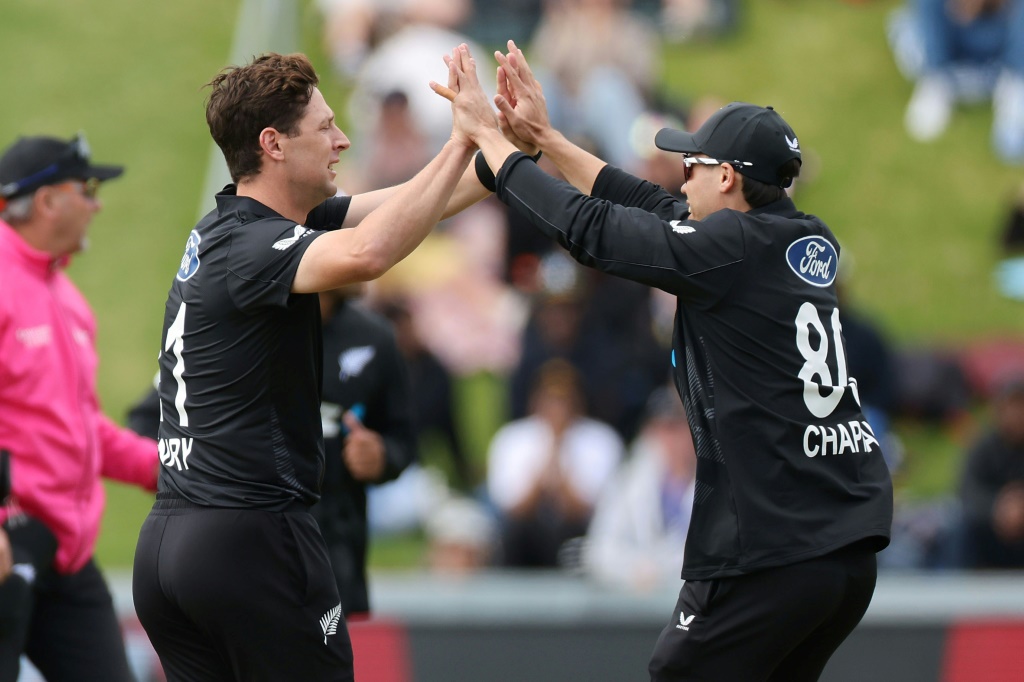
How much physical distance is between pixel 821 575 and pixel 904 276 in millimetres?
9373

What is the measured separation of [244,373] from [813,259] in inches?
67.6

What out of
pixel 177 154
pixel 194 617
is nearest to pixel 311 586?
pixel 194 617

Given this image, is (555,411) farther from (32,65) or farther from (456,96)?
(32,65)

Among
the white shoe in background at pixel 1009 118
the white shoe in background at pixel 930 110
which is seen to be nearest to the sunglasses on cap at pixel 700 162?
the white shoe in background at pixel 1009 118

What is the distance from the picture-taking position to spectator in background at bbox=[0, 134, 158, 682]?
485cm

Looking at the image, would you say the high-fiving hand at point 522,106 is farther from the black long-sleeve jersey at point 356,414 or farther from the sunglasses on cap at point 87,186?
the sunglasses on cap at point 87,186

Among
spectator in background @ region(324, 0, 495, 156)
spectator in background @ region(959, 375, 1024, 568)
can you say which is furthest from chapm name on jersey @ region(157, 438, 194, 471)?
spectator in background @ region(324, 0, 495, 156)

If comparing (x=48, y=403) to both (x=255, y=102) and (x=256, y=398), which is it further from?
(x=255, y=102)

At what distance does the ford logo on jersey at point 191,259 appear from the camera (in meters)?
3.93

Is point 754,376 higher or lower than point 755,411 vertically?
higher

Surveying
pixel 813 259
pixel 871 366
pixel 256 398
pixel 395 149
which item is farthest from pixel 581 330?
pixel 256 398

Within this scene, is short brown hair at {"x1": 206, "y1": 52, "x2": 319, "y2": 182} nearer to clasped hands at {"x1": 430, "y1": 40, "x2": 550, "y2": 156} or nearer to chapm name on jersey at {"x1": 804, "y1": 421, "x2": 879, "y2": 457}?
clasped hands at {"x1": 430, "y1": 40, "x2": 550, "y2": 156}

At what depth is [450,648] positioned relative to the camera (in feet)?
21.6

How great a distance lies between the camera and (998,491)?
347 inches
